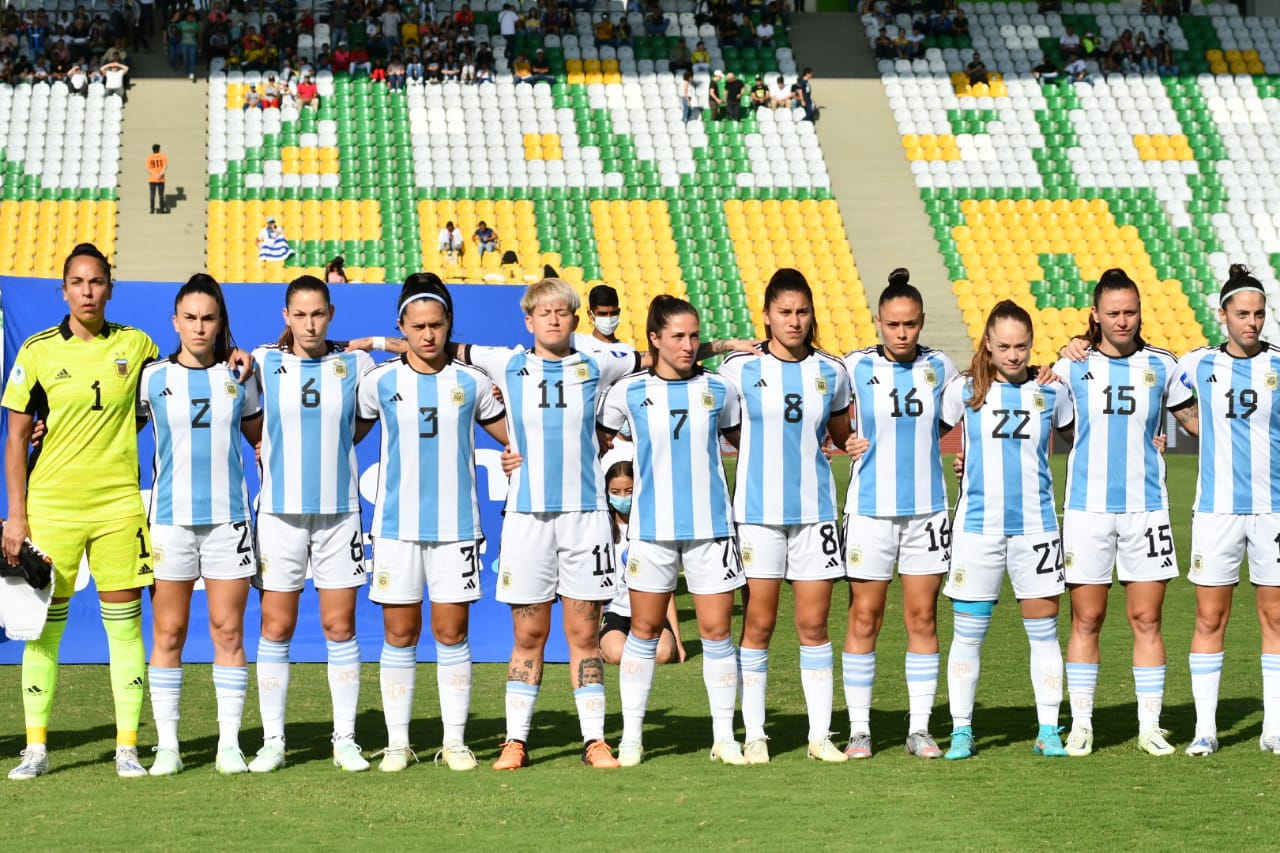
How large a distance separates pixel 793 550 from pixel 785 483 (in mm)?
279

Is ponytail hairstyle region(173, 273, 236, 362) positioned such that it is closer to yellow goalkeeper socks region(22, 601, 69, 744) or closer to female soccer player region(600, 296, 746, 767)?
yellow goalkeeper socks region(22, 601, 69, 744)

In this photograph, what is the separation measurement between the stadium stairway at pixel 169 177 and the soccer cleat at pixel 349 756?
808 inches

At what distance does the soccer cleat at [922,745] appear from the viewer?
22.3 feet

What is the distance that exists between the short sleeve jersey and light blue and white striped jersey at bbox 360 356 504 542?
967 millimetres

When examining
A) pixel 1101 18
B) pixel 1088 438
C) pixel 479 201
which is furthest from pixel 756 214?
pixel 1088 438

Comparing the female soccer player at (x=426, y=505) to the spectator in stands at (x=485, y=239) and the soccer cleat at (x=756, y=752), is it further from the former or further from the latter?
the spectator in stands at (x=485, y=239)

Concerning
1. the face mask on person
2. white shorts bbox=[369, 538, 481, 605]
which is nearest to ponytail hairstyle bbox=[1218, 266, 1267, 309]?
the face mask on person

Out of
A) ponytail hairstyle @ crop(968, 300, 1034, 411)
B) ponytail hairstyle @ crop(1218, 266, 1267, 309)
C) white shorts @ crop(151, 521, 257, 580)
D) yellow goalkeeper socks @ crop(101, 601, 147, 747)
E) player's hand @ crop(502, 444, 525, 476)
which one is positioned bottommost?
yellow goalkeeper socks @ crop(101, 601, 147, 747)

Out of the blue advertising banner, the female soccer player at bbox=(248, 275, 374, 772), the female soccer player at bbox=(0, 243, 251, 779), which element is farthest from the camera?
the blue advertising banner

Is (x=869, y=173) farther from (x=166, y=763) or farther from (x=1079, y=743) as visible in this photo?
(x=166, y=763)

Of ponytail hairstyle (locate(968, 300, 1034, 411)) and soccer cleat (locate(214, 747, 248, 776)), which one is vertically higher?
ponytail hairstyle (locate(968, 300, 1034, 411))

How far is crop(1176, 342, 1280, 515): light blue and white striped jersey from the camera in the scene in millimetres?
6828

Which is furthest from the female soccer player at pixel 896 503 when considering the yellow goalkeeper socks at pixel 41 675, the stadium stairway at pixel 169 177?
the stadium stairway at pixel 169 177

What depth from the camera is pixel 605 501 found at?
6.82 m
